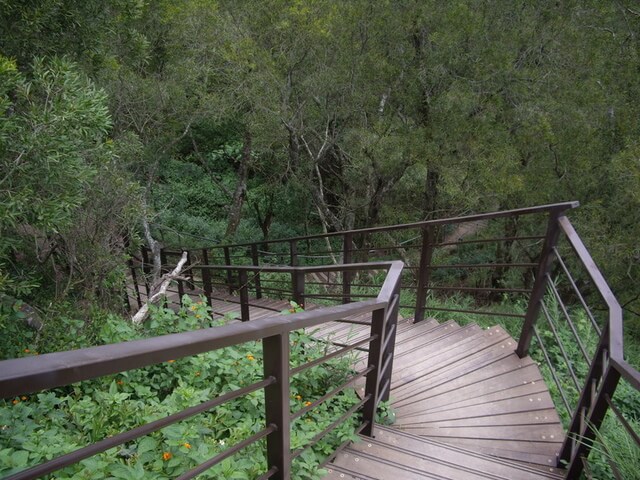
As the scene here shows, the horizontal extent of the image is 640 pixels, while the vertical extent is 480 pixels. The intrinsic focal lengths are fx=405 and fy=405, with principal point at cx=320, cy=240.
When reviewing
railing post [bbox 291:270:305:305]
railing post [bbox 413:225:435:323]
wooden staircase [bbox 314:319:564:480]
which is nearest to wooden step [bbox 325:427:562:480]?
wooden staircase [bbox 314:319:564:480]

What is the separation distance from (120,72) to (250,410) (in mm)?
7227

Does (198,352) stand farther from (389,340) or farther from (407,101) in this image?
(407,101)

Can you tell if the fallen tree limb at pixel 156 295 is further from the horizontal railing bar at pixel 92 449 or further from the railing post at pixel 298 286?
the horizontal railing bar at pixel 92 449

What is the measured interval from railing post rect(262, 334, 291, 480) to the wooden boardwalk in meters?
0.57

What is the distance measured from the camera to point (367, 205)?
8461 millimetres

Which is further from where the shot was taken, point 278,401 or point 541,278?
point 541,278

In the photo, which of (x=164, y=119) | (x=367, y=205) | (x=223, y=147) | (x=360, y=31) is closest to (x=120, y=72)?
(x=164, y=119)

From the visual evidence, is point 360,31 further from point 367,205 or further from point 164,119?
point 164,119

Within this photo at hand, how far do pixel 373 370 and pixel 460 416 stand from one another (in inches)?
41.1

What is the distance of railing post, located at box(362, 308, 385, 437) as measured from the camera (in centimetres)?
213

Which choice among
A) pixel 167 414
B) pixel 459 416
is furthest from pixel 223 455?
pixel 459 416

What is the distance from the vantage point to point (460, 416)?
2791mm

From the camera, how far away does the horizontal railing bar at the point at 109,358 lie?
2.31ft

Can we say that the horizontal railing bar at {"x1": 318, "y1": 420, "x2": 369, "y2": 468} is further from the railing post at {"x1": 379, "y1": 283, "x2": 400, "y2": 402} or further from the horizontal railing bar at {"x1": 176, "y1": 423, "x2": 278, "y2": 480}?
the horizontal railing bar at {"x1": 176, "y1": 423, "x2": 278, "y2": 480}
